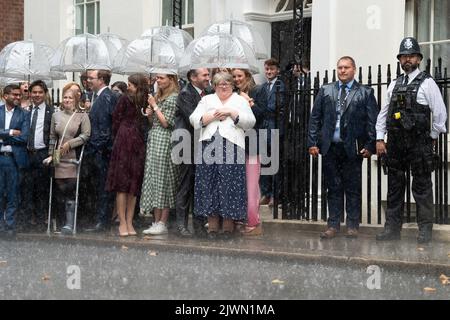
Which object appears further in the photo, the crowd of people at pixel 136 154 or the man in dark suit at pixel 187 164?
the man in dark suit at pixel 187 164

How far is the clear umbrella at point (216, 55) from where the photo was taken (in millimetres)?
12094

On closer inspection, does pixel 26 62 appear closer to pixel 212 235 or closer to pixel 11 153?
pixel 11 153

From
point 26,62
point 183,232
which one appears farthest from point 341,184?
point 26,62

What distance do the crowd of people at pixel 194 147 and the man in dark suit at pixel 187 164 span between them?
0.01 meters

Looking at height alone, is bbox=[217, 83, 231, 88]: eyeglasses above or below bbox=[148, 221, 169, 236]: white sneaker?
above

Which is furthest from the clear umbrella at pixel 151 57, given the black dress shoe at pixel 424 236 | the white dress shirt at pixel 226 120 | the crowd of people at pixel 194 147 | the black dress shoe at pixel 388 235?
the black dress shoe at pixel 424 236

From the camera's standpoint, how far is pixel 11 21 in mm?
24344

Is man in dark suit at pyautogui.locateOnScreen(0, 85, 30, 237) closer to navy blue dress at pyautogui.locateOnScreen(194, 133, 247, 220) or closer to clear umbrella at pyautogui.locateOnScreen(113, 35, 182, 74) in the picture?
clear umbrella at pyautogui.locateOnScreen(113, 35, 182, 74)

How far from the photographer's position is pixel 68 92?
42.2 feet

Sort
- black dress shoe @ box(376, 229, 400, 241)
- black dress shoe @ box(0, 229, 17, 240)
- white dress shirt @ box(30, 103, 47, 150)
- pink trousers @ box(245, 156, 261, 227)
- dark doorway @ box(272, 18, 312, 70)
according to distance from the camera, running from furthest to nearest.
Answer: dark doorway @ box(272, 18, 312, 70)
white dress shirt @ box(30, 103, 47, 150)
black dress shoe @ box(0, 229, 17, 240)
pink trousers @ box(245, 156, 261, 227)
black dress shoe @ box(376, 229, 400, 241)

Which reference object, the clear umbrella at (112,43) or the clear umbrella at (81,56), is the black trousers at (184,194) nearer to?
the clear umbrella at (81,56)

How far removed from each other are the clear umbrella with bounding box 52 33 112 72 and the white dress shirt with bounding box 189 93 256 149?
2871 millimetres

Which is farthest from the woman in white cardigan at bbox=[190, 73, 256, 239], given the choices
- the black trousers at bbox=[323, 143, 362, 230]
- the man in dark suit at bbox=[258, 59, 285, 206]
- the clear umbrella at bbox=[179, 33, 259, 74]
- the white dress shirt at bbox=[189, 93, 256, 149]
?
the man in dark suit at bbox=[258, 59, 285, 206]

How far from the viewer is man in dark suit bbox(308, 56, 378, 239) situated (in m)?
11.5
